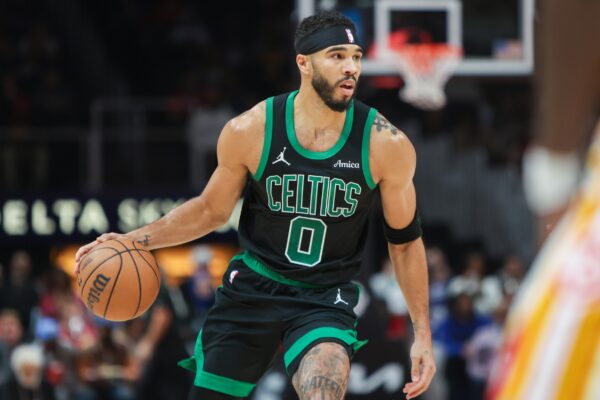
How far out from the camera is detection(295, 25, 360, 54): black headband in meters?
5.17

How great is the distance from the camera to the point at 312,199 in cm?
516

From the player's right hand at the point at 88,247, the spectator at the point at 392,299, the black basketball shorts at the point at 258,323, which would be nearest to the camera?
the black basketball shorts at the point at 258,323

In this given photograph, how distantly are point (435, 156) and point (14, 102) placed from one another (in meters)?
6.16

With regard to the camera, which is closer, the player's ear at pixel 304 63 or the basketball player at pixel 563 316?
the basketball player at pixel 563 316

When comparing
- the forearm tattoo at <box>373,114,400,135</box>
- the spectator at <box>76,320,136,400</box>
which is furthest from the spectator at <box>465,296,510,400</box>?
the forearm tattoo at <box>373,114,400,135</box>

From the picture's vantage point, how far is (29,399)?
11367mm

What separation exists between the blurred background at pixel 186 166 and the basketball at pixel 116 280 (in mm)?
5829

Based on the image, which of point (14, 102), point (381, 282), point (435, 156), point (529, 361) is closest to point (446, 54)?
point (381, 282)

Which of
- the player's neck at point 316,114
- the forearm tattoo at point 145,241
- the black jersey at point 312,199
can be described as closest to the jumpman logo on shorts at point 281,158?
the black jersey at point 312,199

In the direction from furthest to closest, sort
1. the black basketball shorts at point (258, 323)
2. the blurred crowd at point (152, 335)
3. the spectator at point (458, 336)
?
1. the spectator at point (458, 336)
2. the blurred crowd at point (152, 335)
3. the black basketball shorts at point (258, 323)

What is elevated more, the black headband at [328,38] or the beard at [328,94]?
the black headband at [328,38]

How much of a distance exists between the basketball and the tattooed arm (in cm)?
113

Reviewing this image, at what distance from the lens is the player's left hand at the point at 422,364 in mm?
5039

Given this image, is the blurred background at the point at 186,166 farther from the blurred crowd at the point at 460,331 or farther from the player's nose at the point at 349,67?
the player's nose at the point at 349,67
